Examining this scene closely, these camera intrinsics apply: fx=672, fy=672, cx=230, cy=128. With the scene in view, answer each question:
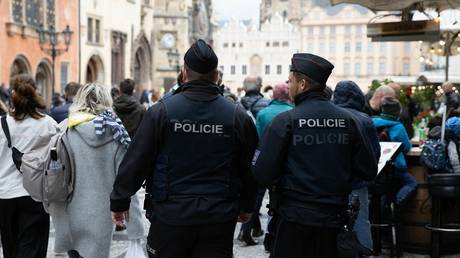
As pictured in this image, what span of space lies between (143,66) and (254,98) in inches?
1398

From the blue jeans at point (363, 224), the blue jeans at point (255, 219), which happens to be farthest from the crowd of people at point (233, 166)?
the blue jeans at point (255, 219)

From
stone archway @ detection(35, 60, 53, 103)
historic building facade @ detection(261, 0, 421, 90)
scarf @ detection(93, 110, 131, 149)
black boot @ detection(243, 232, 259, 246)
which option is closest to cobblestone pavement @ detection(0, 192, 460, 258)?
black boot @ detection(243, 232, 259, 246)

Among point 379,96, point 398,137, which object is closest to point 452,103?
point 379,96

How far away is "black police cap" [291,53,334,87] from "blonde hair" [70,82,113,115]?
179 centimetres

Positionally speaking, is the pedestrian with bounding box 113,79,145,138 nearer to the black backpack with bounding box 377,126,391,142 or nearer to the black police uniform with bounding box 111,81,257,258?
the black backpack with bounding box 377,126,391,142

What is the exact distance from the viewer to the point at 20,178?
555 cm

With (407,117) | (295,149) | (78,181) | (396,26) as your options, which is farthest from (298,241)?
(407,117)

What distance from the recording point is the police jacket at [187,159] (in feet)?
12.3

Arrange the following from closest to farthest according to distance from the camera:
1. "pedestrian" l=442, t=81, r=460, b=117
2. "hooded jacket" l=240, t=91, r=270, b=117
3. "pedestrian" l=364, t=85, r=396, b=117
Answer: "pedestrian" l=364, t=85, r=396, b=117 → "pedestrian" l=442, t=81, r=460, b=117 → "hooded jacket" l=240, t=91, r=270, b=117

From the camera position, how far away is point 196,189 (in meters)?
3.77

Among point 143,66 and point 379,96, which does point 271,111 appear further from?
point 143,66

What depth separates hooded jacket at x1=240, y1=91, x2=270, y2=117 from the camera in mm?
9320

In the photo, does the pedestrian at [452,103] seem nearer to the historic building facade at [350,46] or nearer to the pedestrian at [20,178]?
the pedestrian at [20,178]

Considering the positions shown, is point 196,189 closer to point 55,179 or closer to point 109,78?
point 55,179
